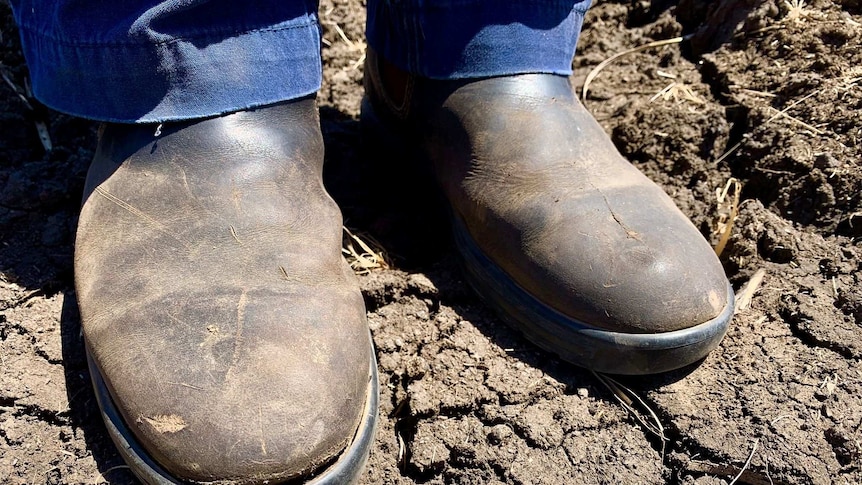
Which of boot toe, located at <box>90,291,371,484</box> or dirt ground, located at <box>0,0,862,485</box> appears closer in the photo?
boot toe, located at <box>90,291,371,484</box>

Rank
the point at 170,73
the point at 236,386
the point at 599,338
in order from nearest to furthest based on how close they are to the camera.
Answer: the point at 236,386
the point at 170,73
the point at 599,338

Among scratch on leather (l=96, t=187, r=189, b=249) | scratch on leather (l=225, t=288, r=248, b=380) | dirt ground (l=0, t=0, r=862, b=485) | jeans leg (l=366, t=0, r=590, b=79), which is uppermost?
jeans leg (l=366, t=0, r=590, b=79)

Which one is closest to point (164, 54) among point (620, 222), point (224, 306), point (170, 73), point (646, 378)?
point (170, 73)

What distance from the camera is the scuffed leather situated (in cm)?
126

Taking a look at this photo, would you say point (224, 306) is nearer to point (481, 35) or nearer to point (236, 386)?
point (236, 386)

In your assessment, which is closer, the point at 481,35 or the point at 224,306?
the point at 224,306

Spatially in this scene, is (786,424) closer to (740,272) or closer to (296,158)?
(740,272)

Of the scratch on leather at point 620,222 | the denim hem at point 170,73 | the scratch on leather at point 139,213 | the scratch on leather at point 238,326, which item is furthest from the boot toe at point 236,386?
the scratch on leather at point 620,222

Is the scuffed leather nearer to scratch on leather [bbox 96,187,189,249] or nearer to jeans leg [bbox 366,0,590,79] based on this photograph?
jeans leg [bbox 366,0,590,79]

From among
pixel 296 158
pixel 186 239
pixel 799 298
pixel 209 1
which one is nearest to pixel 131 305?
pixel 186 239

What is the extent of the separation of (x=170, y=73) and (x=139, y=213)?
0.24 meters

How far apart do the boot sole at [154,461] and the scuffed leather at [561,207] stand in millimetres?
418

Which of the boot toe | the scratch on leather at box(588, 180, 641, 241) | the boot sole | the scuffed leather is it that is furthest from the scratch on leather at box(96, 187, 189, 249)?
the scratch on leather at box(588, 180, 641, 241)

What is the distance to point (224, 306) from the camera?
3.67 feet
